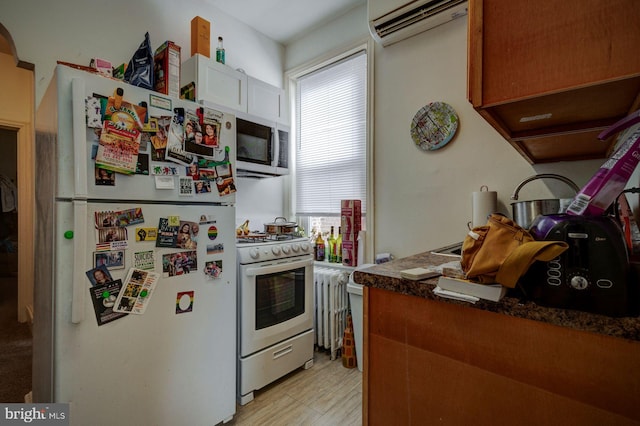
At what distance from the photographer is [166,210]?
133cm

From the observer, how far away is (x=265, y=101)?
246 centimetres

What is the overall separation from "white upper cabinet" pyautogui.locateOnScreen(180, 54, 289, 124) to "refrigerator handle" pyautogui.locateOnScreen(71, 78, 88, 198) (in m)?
1.01

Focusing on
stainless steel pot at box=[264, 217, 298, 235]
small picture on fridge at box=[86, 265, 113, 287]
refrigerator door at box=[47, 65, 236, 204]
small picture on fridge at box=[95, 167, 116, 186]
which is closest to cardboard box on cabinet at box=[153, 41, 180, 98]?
refrigerator door at box=[47, 65, 236, 204]

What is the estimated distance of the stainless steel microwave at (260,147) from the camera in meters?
2.17

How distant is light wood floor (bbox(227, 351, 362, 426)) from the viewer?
5.37ft

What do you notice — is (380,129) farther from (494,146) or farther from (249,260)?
(249,260)

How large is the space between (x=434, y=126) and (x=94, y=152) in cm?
195

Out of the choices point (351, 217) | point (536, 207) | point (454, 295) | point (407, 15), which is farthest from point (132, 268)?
point (407, 15)

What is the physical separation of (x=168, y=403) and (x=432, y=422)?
1.21 meters

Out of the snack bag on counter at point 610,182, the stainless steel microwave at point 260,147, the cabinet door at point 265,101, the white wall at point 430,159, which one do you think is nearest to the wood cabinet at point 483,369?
the snack bag on counter at point 610,182

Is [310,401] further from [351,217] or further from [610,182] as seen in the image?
[610,182]

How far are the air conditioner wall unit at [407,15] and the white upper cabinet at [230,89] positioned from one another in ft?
3.19

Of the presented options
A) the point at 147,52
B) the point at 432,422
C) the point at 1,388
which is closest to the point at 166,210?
the point at 147,52

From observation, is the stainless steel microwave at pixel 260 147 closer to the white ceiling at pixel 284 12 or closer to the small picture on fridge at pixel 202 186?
the small picture on fridge at pixel 202 186
